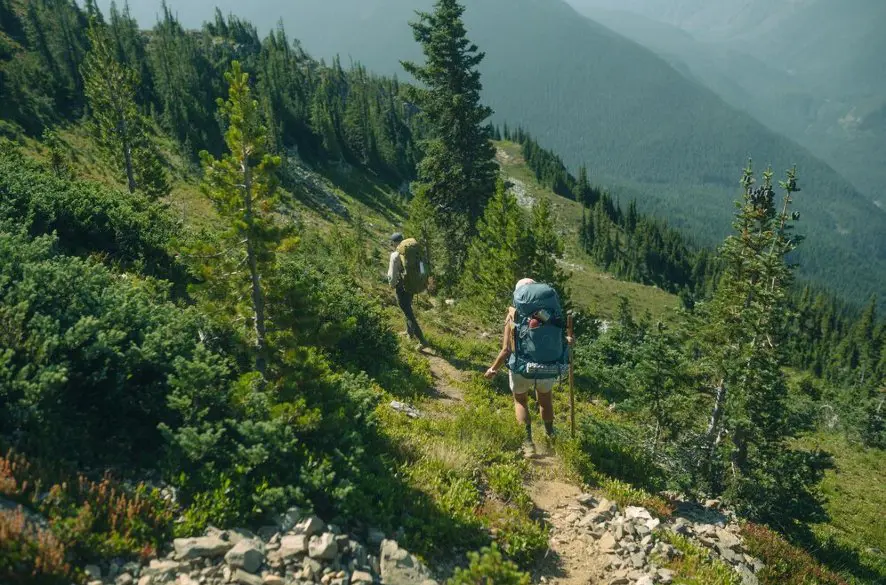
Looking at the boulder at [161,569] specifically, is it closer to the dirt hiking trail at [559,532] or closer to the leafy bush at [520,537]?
the leafy bush at [520,537]

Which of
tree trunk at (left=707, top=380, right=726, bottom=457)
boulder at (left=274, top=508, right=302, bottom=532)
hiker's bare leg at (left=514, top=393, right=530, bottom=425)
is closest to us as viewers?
boulder at (left=274, top=508, right=302, bottom=532)

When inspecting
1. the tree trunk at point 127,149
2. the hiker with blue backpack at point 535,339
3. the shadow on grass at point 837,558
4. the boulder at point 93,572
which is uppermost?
the tree trunk at point 127,149

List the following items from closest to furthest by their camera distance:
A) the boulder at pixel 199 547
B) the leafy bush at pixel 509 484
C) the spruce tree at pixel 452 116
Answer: the boulder at pixel 199 547, the leafy bush at pixel 509 484, the spruce tree at pixel 452 116

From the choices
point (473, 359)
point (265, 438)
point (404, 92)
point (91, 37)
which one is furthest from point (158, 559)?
point (91, 37)

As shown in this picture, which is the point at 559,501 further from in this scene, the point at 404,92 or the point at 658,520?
the point at 404,92

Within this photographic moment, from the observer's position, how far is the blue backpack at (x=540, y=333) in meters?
8.24

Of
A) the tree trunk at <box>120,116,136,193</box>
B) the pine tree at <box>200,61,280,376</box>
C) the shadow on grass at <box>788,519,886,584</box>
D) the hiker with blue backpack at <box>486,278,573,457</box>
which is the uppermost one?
the tree trunk at <box>120,116,136,193</box>

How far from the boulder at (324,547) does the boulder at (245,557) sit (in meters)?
0.47

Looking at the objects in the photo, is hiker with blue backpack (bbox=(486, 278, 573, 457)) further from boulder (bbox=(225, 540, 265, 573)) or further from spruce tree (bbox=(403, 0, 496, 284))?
spruce tree (bbox=(403, 0, 496, 284))

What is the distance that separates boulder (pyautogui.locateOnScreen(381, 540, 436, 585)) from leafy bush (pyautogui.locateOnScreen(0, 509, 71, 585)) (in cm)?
275

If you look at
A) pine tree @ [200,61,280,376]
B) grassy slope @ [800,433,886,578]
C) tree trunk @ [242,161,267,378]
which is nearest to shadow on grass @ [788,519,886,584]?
grassy slope @ [800,433,886,578]

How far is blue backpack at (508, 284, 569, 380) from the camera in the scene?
824 centimetres

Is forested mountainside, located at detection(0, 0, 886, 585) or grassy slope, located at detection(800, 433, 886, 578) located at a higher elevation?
forested mountainside, located at detection(0, 0, 886, 585)

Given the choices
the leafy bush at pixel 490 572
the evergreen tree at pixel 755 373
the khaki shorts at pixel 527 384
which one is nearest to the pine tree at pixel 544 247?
the evergreen tree at pixel 755 373
